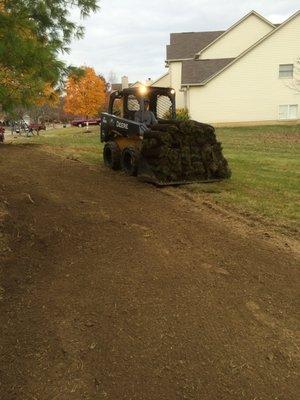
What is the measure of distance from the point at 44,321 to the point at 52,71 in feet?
13.8

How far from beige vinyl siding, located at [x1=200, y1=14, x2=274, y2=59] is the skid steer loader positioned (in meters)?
30.3

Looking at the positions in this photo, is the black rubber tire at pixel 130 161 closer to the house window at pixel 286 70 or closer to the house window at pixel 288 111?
the house window at pixel 288 111

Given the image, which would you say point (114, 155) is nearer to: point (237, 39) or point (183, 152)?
point (183, 152)

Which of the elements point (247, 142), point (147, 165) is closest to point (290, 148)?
point (247, 142)

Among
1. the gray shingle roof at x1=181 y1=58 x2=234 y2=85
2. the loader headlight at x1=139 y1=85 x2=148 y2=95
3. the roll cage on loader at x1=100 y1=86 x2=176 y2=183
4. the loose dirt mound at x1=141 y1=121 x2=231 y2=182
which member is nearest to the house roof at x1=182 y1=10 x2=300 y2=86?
the gray shingle roof at x1=181 y1=58 x2=234 y2=85

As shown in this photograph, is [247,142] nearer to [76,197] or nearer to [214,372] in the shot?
[76,197]

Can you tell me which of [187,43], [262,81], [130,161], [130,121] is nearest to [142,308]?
[130,161]

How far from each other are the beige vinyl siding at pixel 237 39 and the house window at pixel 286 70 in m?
8.31

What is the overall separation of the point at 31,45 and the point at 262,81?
29.3 m

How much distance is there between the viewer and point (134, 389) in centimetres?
377

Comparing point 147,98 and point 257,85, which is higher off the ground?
point 257,85

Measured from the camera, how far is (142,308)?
4.90 meters

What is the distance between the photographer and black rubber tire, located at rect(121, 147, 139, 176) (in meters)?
11.7

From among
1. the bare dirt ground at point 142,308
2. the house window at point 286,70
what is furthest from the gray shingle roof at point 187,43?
the bare dirt ground at point 142,308
